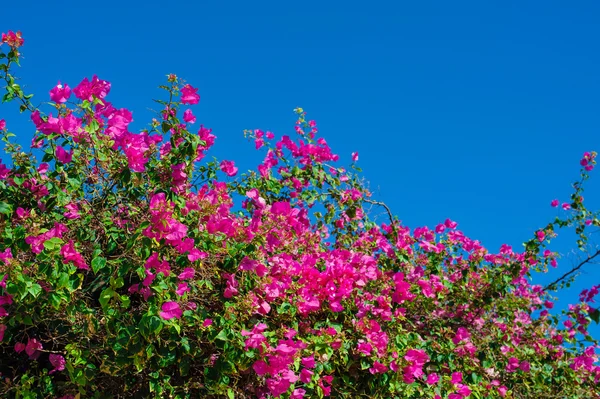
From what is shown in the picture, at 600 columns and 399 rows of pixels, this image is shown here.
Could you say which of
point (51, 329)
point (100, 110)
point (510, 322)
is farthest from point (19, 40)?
point (510, 322)

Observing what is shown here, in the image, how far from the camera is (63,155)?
10.8 feet

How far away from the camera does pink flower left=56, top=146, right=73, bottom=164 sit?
3291mm

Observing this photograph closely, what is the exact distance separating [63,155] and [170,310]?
107cm

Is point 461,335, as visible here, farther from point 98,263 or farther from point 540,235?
point 98,263

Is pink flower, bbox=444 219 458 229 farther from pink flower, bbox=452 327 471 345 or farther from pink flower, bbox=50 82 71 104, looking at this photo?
pink flower, bbox=50 82 71 104

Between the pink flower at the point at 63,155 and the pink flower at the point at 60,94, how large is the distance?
0.79ft

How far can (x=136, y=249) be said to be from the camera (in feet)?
9.90

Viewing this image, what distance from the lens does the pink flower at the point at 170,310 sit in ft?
9.23

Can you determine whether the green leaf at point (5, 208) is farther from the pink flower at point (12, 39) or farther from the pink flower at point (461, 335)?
the pink flower at point (461, 335)

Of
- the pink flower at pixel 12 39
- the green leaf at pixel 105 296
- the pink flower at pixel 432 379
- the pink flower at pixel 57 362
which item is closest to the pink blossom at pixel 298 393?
the pink flower at pixel 432 379

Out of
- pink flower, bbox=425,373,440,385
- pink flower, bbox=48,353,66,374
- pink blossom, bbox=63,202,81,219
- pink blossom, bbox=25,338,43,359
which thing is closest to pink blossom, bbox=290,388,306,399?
pink flower, bbox=425,373,440,385

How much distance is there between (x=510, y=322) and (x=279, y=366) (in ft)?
8.40

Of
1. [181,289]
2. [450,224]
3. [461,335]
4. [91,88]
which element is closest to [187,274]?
[181,289]

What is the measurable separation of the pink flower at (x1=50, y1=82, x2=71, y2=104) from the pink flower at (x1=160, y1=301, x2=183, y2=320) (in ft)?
4.04
